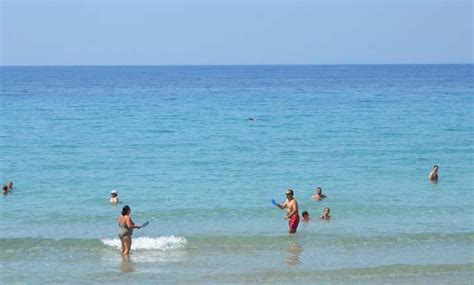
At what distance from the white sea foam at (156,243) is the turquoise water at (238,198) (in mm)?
49

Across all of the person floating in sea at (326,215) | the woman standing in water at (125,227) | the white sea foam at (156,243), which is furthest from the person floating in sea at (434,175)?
the woman standing in water at (125,227)

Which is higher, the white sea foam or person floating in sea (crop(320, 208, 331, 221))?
person floating in sea (crop(320, 208, 331, 221))

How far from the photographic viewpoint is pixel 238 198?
81.0 ft

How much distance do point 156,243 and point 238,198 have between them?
6.18 m

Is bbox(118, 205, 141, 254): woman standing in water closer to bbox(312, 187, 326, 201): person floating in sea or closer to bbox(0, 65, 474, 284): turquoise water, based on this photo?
bbox(0, 65, 474, 284): turquoise water

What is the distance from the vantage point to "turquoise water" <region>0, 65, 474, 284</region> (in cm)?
1678

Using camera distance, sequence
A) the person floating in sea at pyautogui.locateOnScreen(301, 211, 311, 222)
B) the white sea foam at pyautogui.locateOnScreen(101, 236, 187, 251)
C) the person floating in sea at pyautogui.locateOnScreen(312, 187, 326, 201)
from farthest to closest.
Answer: the person floating in sea at pyautogui.locateOnScreen(312, 187, 326, 201) → the person floating in sea at pyautogui.locateOnScreen(301, 211, 311, 222) → the white sea foam at pyautogui.locateOnScreen(101, 236, 187, 251)

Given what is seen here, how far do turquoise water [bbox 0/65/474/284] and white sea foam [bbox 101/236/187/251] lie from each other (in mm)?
49

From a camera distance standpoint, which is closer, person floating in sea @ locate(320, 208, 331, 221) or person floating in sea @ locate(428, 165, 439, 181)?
person floating in sea @ locate(320, 208, 331, 221)

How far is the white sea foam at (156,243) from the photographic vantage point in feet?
61.5

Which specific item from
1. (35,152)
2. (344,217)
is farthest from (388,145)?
(35,152)

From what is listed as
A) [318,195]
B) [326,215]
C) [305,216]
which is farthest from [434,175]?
[305,216]

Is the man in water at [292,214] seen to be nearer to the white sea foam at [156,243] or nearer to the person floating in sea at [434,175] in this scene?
the white sea foam at [156,243]

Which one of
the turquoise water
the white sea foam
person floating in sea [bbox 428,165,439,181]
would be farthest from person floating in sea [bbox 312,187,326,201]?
the white sea foam
